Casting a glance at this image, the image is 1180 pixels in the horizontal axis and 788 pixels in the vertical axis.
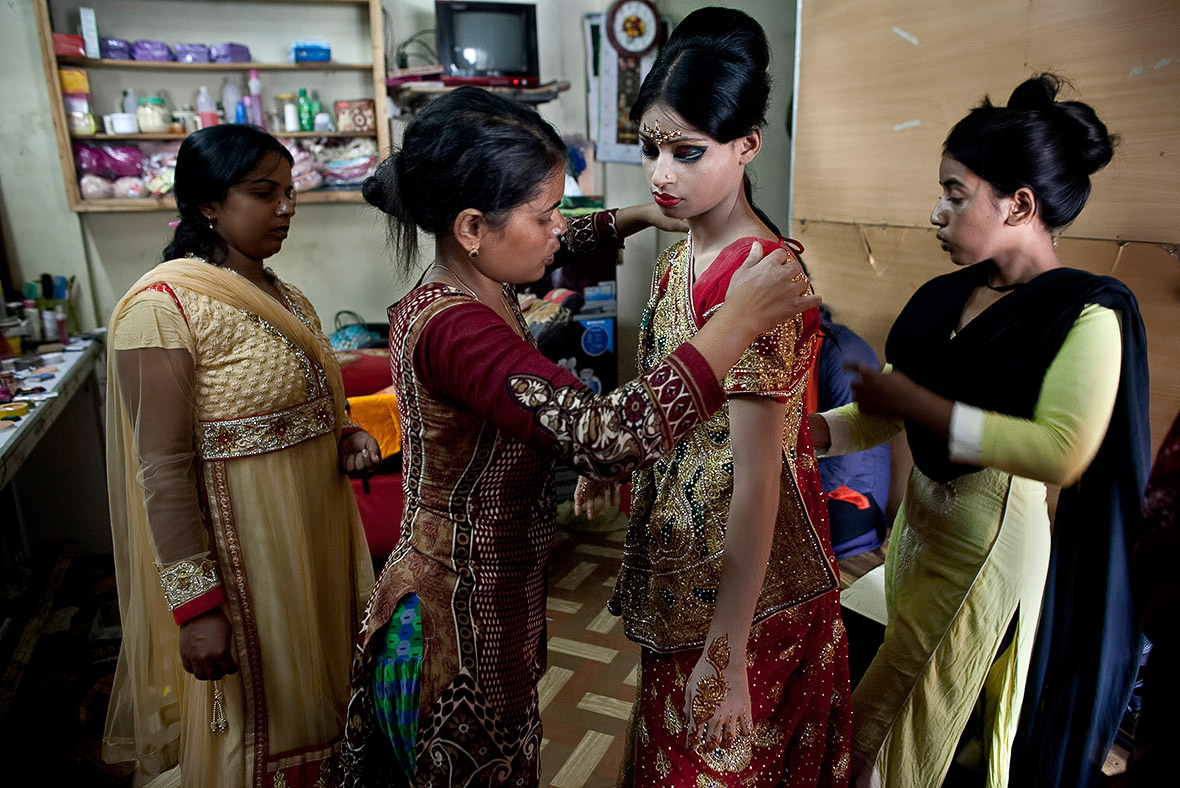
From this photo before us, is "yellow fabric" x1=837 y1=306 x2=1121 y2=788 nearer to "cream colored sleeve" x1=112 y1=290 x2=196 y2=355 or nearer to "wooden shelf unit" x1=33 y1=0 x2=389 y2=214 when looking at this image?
"cream colored sleeve" x1=112 y1=290 x2=196 y2=355

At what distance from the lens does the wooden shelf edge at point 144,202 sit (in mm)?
3215

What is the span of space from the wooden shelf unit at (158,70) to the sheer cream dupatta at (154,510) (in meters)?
2.06

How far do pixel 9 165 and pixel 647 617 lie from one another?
139 inches

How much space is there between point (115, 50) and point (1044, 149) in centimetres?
349

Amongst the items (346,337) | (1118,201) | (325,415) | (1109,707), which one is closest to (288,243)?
(346,337)

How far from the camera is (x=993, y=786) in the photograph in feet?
4.60

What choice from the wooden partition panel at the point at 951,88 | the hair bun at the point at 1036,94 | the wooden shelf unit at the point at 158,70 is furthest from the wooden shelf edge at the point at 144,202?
the hair bun at the point at 1036,94

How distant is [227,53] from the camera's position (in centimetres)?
329

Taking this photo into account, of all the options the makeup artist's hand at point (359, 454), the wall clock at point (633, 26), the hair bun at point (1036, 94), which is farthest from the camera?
the wall clock at point (633, 26)

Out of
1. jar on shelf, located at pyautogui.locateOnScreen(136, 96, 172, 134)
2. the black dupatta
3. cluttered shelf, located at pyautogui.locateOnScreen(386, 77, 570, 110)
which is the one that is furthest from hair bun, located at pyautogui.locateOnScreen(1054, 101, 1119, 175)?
jar on shelf, located at pyautogui.locateOnScreen(136, 96, 172, 134)

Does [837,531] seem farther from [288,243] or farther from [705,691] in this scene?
[288,243]

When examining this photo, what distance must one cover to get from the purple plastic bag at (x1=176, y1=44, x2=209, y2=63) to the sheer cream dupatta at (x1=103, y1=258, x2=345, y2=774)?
2.30 meters

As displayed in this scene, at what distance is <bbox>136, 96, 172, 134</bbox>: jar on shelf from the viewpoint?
10.5 feet

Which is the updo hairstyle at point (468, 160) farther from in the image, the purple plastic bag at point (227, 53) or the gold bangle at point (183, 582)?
the purple plastic bag at point (227, 53)
